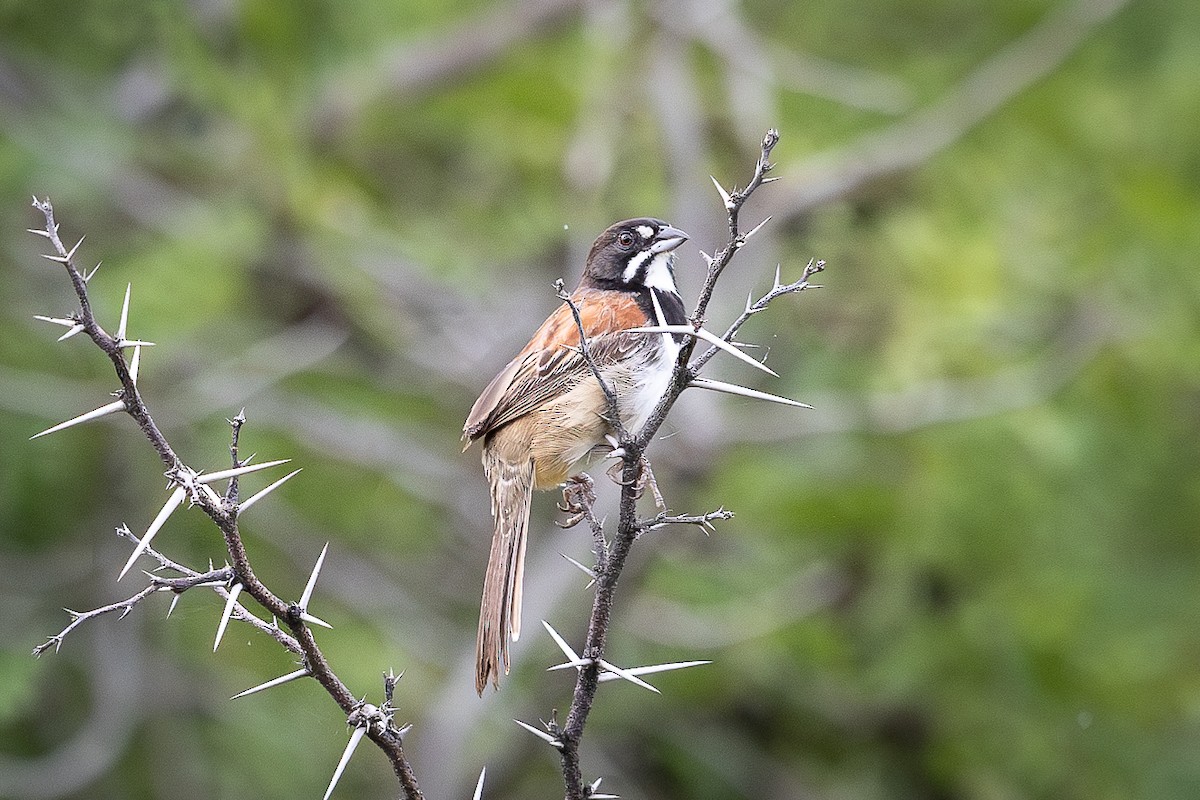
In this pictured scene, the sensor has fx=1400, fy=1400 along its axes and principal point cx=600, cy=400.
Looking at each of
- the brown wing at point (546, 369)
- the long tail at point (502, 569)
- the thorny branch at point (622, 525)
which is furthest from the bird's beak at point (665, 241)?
the thorny branch at point (622, 525)

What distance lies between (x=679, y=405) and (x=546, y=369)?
13.2 feet

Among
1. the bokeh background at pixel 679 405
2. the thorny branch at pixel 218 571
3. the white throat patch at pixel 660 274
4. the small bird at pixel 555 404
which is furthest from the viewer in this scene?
the bokeh background at pixel 679 405

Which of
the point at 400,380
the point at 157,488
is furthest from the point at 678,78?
the point at 157,488

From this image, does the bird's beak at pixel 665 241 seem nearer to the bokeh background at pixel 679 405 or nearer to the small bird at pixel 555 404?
the small bird at pixel 555 404

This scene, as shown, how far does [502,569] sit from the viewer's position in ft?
12.7

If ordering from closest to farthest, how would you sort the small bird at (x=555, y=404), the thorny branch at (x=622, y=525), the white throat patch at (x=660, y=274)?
the thorny branch at (x=622, y=525)
the small bird at (x=555, y=404)
the white throat patch at (x=660, y=274)

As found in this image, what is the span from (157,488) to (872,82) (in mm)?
5843

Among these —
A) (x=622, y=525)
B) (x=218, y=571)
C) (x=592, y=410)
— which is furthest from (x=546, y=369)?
(x=218, y=571)

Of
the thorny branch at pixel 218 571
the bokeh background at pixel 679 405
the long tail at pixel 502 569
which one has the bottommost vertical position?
the thorny branch at pixel 218 571

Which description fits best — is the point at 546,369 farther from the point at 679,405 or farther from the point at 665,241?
the point at 679,405

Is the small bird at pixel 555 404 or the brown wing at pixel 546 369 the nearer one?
the small bird at pixel 555 404

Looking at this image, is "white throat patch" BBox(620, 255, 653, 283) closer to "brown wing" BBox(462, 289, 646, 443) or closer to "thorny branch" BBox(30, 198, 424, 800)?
"brown wing" BBox(462, 289, 646, 443)

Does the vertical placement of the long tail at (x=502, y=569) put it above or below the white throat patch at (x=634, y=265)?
below

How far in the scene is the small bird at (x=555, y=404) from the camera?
3.99 metres
